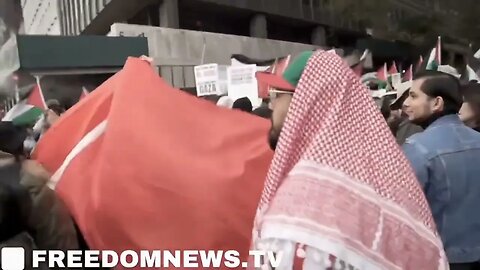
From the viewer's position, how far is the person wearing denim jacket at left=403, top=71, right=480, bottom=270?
10.3 ft

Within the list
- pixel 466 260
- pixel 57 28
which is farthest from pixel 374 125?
pixel 57 28

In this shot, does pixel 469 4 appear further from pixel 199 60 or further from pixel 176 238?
pixel 176 238

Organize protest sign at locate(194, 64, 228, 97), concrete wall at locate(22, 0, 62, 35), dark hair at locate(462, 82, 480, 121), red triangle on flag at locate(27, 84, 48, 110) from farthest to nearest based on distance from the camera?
concrete wall at locate(22, 0, 62, 35) → protest sign at locate(194, 64, 228, 97) → red triangle on flag at locate(27, 84, 48, 110) → dark hair at locate(462, 82, 480, 121)

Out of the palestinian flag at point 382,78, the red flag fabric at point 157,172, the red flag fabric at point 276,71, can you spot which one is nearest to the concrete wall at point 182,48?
the palestinian flag at point 382,78

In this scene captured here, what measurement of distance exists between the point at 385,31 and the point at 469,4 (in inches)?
282

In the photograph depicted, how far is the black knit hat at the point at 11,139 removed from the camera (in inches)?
104

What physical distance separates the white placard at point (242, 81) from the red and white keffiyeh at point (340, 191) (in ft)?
26.6

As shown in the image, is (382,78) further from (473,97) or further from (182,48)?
(473,97)

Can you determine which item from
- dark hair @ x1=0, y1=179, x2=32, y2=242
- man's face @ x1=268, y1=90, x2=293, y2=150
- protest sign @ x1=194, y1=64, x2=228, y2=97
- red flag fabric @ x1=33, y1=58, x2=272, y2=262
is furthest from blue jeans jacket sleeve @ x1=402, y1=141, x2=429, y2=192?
protest sign @ x1=194, y1=64, x2=228, y2=97

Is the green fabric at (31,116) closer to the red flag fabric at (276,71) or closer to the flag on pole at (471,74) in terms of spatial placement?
the red flag fabric at (276,71)

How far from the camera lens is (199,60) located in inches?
1025

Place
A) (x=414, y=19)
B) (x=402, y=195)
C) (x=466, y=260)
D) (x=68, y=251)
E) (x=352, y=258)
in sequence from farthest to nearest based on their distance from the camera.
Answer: (x=414, y=19)
(x=466, y=260)
(x=68, y=251)
(x=402, y=195)
(x=352, y=258)

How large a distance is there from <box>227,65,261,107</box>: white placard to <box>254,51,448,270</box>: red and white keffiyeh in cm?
811

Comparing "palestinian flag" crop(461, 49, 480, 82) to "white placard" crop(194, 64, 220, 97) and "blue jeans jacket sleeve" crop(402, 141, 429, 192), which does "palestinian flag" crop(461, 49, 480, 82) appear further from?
"blue jeans jacket sleeve" crop(402, 141, 429, 192)
